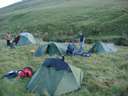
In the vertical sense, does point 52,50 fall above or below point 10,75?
below

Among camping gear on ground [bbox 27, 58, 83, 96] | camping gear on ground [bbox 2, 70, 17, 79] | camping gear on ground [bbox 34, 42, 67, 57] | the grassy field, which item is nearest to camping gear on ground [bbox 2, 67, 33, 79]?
camping gear on ground [bbox 2, 70, 17, 79]

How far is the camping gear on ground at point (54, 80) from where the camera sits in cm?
1420

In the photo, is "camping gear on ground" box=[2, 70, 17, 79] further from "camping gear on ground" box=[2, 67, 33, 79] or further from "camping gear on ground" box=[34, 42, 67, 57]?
"camping gear on ground" box=[34, 42, 67, 57]

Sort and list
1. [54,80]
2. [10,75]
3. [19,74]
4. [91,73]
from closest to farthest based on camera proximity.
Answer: [54,80]
[19,74]
[10,75]
[91,73]

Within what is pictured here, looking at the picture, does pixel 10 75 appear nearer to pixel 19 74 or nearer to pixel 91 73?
pixel 19 74

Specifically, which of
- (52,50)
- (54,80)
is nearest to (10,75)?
(54,80)

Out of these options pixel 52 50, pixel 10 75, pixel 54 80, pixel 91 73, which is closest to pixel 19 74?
pixel 10 75

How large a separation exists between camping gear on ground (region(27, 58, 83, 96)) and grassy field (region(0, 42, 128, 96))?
1.33 feet

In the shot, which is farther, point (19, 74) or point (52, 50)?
point (52, 50)

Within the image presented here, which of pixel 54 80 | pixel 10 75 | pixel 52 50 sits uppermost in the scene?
pixel 54 80

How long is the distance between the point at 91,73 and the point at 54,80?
11.2 ft

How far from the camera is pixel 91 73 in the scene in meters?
17.2

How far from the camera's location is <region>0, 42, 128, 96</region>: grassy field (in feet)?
46.0

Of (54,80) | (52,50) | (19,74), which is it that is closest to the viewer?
(54,80)
